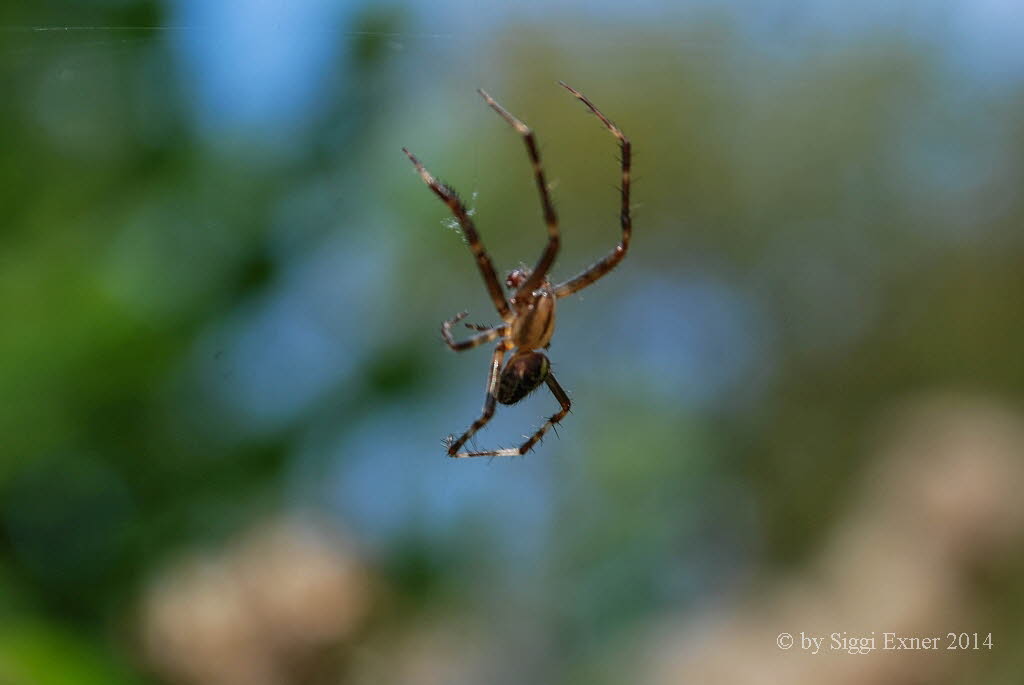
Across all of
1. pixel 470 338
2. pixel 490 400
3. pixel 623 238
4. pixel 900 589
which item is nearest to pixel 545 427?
pixel 490 400

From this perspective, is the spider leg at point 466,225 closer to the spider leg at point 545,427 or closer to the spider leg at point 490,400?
the spider leg at point 490,400

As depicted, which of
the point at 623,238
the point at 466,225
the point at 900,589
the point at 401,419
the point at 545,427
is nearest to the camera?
the point at 466,225

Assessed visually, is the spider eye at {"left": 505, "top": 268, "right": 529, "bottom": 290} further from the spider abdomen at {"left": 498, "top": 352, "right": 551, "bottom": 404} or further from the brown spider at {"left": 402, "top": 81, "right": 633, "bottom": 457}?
the spider abdomen at {"left": 498, "top": 352, "right": 551, "bottom": 404}

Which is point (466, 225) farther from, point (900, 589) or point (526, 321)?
point (900, 589)

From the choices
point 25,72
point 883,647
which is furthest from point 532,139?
point 883,647

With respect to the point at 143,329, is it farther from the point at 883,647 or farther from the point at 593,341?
the point at 593,341

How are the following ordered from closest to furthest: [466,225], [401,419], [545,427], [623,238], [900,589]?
[466,225] < [623,238] < [545,427] < [401,419] < [900,589]

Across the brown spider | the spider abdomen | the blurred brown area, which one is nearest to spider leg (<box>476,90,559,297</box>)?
the brown spider

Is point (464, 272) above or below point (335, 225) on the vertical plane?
above
